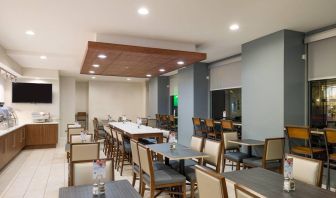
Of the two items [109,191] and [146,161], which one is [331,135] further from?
[109,191]

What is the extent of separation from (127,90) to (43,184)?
8779 mm

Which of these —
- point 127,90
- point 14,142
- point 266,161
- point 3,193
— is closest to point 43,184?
point 3,193

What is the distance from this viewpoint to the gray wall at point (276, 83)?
4.60m

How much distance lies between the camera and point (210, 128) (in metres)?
6.55

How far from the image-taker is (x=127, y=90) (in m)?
12.9

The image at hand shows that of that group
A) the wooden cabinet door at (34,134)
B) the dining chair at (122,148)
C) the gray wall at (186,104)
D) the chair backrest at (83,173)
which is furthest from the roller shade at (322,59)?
the wooden cabinet door at (34,134)

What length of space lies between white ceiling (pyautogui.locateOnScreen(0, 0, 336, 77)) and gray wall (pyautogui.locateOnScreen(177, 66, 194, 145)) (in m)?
2.35

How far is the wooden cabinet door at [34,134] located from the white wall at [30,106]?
1304 millimetres

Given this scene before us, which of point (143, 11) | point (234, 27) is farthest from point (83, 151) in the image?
point (234, 27)

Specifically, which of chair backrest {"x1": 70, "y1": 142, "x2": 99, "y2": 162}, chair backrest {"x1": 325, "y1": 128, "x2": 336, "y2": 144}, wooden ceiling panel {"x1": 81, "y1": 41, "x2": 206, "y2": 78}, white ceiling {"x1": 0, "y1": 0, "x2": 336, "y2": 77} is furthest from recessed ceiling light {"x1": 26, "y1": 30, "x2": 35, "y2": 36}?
chair backrest {"x1": 325, "y1": 128, "x2": 336, "y2": 144}

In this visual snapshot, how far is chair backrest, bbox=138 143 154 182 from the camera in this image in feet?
9.94

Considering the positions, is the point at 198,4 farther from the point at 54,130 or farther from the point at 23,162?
the point at 54,130

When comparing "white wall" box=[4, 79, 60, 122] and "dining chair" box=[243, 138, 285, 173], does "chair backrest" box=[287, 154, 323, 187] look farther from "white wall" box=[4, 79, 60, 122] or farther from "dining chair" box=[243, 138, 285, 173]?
"white wall" box=[4, 79, 60, 122]

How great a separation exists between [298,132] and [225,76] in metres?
3.55
